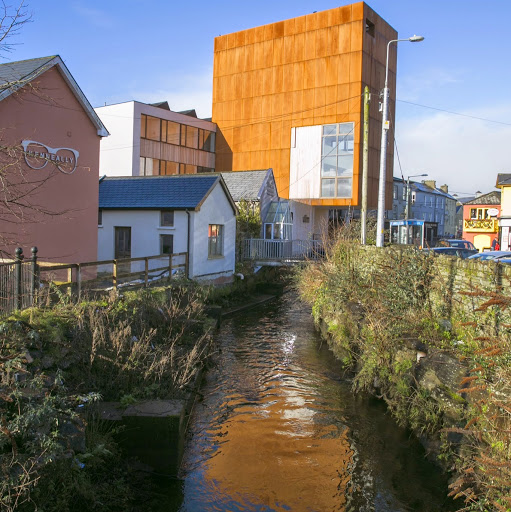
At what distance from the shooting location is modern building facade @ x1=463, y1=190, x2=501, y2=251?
2036 inches

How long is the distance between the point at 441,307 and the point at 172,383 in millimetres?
5606

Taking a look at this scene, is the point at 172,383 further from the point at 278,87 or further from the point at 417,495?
the point at 278,87

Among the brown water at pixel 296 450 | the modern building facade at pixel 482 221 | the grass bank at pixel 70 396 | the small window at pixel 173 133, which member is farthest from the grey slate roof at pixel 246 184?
the modern building facade at pixel 482 221

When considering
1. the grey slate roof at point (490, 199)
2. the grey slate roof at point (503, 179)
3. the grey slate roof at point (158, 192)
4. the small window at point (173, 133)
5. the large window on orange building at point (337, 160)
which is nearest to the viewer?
the grey slate roof at point (158, 192)

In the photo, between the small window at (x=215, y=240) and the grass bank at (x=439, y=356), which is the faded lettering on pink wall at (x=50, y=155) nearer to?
the small window at (x=215, y=240)

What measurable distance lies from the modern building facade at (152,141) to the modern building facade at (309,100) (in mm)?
2428

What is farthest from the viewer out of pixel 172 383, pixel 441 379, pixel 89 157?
pixel 89 157

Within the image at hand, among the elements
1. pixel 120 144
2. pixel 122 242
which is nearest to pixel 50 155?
pixel 122 242

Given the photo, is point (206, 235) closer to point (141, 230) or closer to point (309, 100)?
point (141, 230)

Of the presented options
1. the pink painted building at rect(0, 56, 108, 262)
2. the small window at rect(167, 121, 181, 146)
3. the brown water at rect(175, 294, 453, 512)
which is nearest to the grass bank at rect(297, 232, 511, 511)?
the brown water at rect(175, 294, 453, 512)

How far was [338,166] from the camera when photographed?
3559 centimetres

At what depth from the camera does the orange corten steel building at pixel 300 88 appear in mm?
34719

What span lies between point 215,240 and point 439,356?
51.0ft

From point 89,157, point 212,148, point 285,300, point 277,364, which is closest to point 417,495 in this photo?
point 277,364
